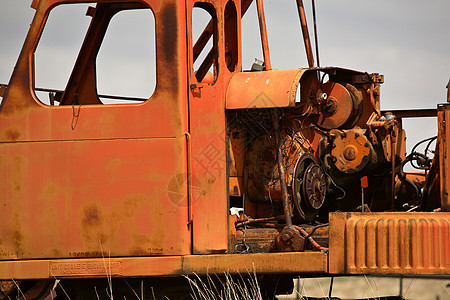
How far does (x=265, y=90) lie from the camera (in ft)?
17.2

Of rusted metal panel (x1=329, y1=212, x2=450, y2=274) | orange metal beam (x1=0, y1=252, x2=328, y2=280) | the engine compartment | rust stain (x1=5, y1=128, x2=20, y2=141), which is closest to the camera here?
rusted metal panel (x1=329, y1=212, x2=450, y2=274)

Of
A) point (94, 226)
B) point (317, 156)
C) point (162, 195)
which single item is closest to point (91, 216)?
point (94, 226)

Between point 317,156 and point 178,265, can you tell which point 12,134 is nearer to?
point 178,265

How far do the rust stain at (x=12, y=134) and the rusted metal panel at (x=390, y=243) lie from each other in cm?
229

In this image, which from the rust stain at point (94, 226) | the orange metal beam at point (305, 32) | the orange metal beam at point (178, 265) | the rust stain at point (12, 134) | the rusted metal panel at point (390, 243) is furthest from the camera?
the orange metal beam at point (305, 32)

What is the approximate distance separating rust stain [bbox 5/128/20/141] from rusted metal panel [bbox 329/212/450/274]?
229cm

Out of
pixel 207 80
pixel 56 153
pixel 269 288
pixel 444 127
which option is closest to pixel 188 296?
pixel 269 288

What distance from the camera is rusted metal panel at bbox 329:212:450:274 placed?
4750mm

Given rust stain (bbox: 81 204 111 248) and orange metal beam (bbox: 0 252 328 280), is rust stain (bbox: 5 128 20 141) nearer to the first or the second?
rust stain (bbox: 81 204 111 248)

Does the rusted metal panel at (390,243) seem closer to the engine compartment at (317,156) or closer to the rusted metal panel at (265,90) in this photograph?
the engine compartment at (317,156)

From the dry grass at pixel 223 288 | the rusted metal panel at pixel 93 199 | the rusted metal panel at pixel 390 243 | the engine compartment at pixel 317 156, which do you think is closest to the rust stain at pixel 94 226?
the rusted metal panel at pixel 93 199

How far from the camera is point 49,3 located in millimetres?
5238

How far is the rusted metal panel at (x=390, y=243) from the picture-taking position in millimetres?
4750

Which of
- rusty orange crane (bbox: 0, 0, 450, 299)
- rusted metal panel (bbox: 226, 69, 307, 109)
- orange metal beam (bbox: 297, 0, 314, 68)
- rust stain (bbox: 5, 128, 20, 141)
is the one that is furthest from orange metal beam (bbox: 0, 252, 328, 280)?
orange metal beam (bbox: 297, 0, 314, 68)
